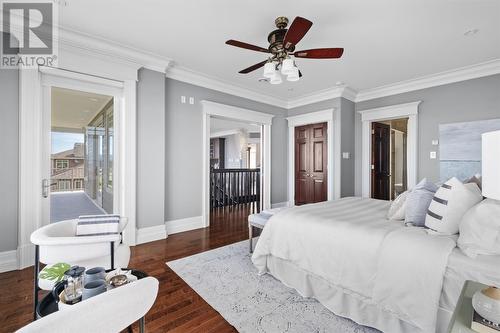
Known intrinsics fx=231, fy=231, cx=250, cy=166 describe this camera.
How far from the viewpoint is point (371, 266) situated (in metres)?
1.61

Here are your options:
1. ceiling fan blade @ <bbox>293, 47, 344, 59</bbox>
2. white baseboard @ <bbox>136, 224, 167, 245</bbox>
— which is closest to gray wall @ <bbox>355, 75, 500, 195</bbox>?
ceiling fan blade @ <bbox>293, 47, 344, 59</bbox>

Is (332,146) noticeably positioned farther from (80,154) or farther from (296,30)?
(80,154)

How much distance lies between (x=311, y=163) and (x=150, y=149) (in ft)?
11.7

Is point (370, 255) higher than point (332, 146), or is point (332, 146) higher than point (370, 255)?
point (332, 146)

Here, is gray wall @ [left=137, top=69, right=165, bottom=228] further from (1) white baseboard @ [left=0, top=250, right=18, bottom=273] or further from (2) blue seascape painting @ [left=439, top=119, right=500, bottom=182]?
(2) blue seascape painting @ [left=439, top=119, right=500, bottom=182]

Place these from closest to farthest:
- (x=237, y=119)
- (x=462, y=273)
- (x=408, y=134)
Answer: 1. (x=462, y=273)
2. (x=408, y=134)
3. (x=237, y=119)

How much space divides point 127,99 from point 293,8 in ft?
7.88

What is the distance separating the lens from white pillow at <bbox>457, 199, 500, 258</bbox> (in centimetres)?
133

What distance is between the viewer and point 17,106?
2549mm

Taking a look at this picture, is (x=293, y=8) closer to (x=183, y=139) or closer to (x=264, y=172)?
(x=183, y=139)

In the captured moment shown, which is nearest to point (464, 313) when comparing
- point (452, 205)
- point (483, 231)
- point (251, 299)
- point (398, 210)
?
point (483, 231)

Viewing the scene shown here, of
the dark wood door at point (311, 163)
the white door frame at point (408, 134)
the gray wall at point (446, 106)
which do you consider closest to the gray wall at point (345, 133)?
the white door frame at point (408, 134)

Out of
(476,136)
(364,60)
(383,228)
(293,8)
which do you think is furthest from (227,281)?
(476,136)

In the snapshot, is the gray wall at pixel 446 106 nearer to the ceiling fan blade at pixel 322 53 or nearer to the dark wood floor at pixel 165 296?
the ceiling fan blade at pixel 322 53
